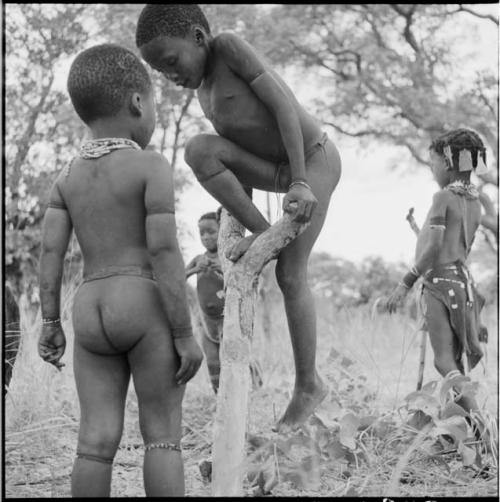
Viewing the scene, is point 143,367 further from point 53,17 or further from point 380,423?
point 53,17

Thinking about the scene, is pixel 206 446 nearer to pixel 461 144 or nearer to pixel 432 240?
pixel 432 240

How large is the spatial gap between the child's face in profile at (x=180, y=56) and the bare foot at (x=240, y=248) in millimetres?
580

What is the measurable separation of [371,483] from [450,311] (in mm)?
1101

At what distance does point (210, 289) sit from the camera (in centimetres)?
501

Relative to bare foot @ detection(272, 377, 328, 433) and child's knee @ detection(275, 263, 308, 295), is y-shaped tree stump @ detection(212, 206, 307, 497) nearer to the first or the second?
child's knee @ detection(275, 263, 308, 295)

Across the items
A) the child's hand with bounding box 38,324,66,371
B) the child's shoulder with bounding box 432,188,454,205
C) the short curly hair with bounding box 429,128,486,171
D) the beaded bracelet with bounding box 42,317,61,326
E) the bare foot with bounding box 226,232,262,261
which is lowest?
the child's hand with bounding box 38,324,66,371

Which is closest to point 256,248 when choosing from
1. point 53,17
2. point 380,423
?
point 380,423

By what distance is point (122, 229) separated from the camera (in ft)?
7.78

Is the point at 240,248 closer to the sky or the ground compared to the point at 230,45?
closer to the ground

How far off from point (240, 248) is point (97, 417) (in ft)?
2.46

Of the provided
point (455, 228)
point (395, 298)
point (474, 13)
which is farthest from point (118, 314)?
point (474, 13)

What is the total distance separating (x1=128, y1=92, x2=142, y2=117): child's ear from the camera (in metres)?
2.45

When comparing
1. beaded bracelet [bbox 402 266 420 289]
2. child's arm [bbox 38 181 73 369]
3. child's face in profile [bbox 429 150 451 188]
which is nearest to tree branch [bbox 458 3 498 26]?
child's face in profile [bbox 429 150 451 188]

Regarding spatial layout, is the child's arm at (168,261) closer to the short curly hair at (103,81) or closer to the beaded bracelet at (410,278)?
the short curly hair at (103,81)
